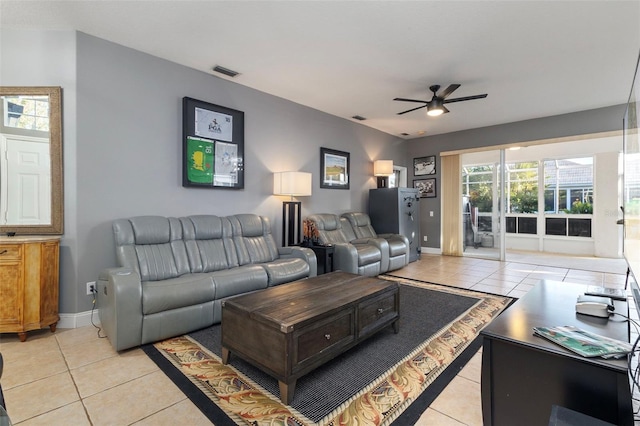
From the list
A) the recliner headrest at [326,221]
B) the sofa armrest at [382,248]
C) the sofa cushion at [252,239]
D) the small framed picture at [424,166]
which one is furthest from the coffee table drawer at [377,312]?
the small framed picture at [424,166]

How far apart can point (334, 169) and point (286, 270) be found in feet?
8.85

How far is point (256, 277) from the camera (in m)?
2.94

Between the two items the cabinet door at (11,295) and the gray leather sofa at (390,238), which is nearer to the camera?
the cabinet door at (11,295)

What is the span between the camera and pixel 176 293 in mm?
2412

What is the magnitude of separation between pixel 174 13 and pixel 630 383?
361cm

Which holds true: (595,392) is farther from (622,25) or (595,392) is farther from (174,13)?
(174,13)

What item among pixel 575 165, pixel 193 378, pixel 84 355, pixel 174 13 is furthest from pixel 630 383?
pixel 575 165

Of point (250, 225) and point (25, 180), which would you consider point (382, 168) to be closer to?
point (250, 225)

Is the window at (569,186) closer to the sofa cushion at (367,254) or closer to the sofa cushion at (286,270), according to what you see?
the sofa cushion at (367,254)

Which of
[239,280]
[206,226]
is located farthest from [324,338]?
[206,226]

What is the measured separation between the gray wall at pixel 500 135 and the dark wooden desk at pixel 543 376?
5.12 m

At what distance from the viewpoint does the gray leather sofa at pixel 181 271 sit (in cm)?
224

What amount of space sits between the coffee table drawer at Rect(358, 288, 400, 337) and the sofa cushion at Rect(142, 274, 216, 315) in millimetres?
1359

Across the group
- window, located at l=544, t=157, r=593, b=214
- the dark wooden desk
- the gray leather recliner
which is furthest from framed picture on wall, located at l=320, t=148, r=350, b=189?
window, located at l=544, t=157, r=593, b=214
